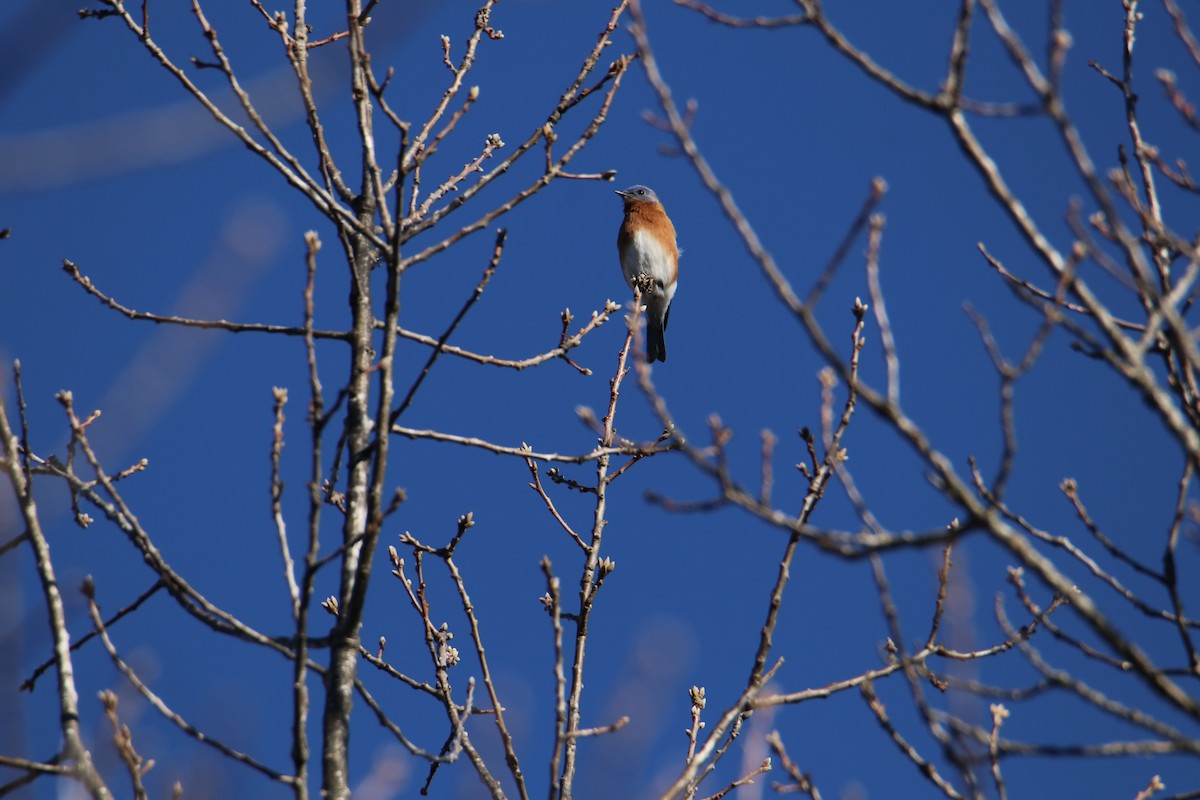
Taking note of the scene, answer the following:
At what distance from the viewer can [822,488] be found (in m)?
3.09

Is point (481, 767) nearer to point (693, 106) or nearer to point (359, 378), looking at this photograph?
point (359, 378)

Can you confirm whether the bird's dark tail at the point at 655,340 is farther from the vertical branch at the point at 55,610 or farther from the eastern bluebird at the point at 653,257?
the vertical branch at the point at 55,610

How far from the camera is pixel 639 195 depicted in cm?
1148

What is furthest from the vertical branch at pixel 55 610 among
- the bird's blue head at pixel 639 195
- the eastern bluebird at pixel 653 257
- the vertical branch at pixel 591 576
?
the bird's blue head at pixel 639 195

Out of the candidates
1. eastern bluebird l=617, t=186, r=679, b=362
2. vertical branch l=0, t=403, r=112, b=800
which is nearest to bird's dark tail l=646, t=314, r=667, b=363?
eastern bluebird l=617, t=186, r=679, b=362

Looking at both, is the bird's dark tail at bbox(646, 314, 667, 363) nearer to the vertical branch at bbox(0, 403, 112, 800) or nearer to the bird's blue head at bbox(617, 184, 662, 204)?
the bird's blue head at bbox(617, 184, 662, 204)

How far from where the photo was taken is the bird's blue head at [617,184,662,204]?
36.9 feet

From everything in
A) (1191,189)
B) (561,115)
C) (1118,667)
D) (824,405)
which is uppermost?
(561,115)

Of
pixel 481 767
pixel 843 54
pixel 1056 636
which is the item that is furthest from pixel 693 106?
pixel 481 767

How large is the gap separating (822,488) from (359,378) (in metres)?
1.22

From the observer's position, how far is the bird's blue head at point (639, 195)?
11.2 m

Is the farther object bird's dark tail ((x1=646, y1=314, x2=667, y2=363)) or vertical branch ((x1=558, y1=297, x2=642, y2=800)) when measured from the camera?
bird's dark tail ((x1=646, y1=314, x2=667, y2=363))

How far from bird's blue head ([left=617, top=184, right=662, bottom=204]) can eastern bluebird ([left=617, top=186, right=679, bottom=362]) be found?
16cm

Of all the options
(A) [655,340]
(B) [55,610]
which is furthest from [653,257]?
(B) [55,610]
